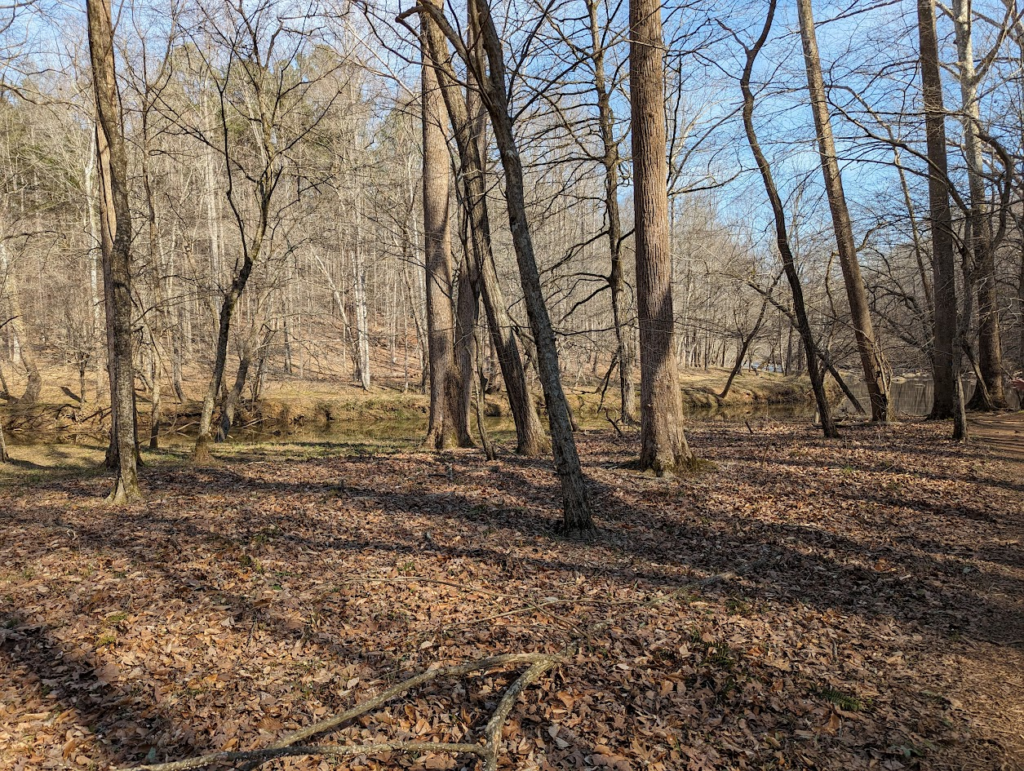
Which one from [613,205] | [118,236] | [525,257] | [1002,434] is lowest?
[1002,434]

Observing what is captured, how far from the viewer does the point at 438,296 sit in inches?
504

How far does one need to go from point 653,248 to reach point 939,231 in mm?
7905

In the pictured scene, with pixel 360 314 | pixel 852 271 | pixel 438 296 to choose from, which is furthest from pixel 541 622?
pixel 360 314

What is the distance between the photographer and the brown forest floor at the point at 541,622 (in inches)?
134

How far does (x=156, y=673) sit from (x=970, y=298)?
11.8m

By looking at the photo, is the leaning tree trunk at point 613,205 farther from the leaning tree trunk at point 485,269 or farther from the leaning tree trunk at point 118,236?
the leaning tree trunk at point 118,236

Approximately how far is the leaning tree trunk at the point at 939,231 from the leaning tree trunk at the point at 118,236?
411 inches

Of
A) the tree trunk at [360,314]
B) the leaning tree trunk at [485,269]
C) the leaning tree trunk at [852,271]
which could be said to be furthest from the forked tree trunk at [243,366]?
the leaning tree trunk at [852,271]

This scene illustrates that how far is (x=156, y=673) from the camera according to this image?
3.82 meters

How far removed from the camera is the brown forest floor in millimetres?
3396

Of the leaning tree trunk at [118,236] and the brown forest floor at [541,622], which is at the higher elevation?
the leaning tree trunk at [118,236]

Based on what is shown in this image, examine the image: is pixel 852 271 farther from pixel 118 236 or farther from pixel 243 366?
Answer: pixel 243 366

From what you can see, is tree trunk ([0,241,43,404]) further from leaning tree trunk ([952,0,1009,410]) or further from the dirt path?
the dirt path

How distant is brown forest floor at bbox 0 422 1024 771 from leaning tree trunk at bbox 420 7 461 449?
4322 mm
